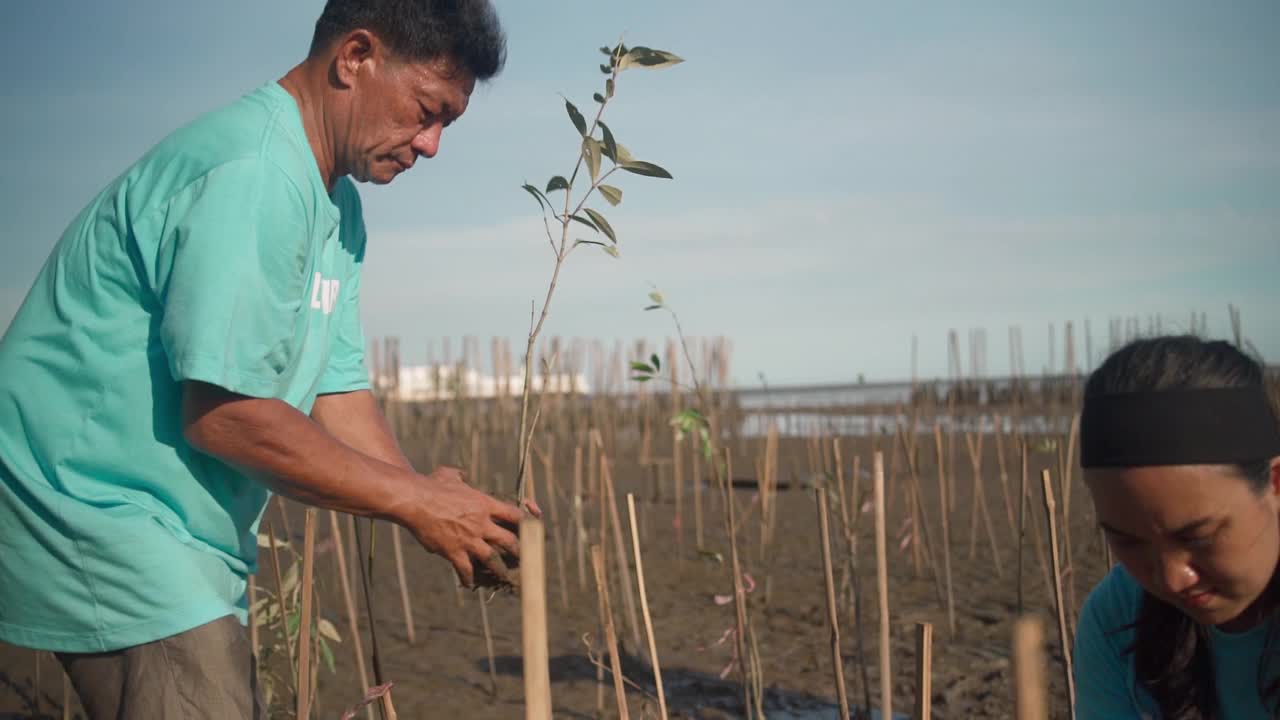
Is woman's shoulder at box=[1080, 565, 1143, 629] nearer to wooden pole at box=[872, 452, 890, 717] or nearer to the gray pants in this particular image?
wooden pole at box=[872, 452, 890, 717]

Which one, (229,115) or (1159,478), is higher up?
(229,115)

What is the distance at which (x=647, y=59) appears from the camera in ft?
4.63

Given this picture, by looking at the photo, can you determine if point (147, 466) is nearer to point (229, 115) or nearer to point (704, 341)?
point (229, 115)

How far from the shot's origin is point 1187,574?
1.09 metres

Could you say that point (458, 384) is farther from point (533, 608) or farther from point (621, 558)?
point (533, 608)

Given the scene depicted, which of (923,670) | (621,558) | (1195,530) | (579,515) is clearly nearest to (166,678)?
(923,670)

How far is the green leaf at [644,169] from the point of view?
1.45m

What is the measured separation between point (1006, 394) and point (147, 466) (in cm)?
2086

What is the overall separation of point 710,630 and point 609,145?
2.95 m

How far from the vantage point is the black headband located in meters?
1.06

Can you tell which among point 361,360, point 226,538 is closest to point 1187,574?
point 226,538

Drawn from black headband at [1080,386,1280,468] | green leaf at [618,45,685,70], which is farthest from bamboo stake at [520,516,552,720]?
green leaf at [618,45,685,70]

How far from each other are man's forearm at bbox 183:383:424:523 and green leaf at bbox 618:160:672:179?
2.07 ft

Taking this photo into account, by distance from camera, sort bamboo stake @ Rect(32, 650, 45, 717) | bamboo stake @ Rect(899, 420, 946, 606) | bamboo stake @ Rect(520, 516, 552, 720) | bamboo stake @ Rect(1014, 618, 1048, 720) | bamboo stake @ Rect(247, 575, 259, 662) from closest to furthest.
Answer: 1. bamboo stake @ Rect(1014, 618, 1048, 720)
2. bamboo stake @ Rect(520, 516, 552, 720)
3. bamboo stake @ Rect(247, 575, 259, 662)
4. bamboo stake @ Rect(32, 650, 45, 717)
5. bamboo stake @ Rect(899, 420, 946, 606)
